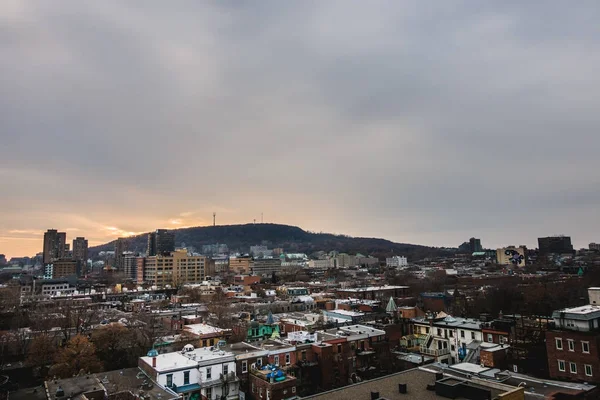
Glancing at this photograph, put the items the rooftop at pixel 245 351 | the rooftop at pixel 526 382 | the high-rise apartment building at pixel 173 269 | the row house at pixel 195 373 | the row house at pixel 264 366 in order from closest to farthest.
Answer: the rooftop at pixel 526 382 < the row house at pixel 195 373 < the row house at pixel 264 366 < the rooftop at pixel 245 351 < the high-rise apartment building at pixel 173 269

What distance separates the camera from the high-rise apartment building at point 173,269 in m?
179

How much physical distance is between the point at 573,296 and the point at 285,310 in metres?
64.0

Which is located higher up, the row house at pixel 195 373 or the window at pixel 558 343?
the window at pixel 558 343

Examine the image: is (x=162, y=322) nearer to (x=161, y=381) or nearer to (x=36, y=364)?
(x=36, y=364)

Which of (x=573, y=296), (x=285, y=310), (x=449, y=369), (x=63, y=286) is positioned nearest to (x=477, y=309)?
(x=573, y=296)

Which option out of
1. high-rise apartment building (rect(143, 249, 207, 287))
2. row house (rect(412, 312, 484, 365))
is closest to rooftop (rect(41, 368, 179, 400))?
row house (rect(412, 312, 484, 365))

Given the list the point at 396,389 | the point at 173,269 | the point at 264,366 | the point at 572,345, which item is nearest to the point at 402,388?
the point at 396,389

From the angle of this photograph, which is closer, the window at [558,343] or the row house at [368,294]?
the window at [558,343]

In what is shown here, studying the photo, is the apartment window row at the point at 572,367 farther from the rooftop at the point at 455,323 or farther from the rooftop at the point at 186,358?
the rooftop at the point at 186,358

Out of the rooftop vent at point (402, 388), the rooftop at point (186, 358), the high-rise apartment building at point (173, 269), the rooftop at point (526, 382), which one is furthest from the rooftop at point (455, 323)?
the high-rise apartment building at point (173, 269)

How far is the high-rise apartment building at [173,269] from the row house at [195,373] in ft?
463

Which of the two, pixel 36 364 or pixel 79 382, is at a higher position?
pixel 79 382

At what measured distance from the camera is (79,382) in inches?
1421

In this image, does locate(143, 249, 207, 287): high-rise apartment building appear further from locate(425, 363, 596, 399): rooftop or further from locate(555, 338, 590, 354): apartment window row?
locate(425, 363, 596, 399): rooftop
